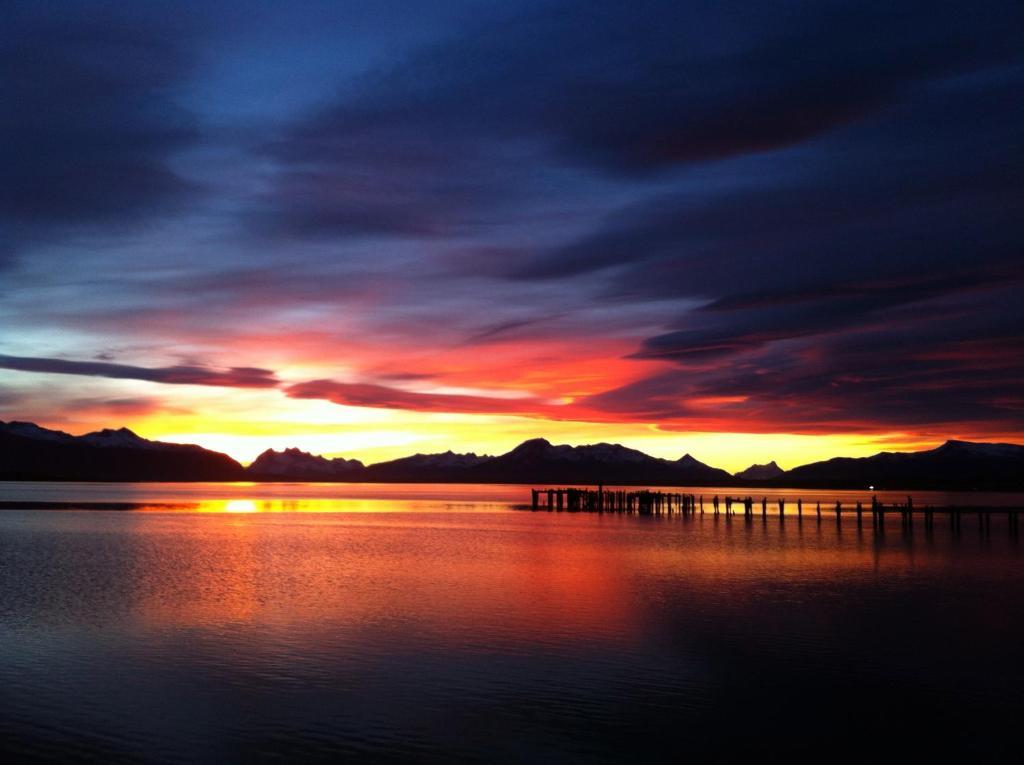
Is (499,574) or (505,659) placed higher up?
(499,574)

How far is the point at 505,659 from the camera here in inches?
814

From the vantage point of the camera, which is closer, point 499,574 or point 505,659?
point 505,659

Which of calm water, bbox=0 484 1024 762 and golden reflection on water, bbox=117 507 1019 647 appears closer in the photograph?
calm water, bbox=0 484 1024 762

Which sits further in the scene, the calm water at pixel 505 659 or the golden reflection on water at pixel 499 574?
the golden reflection on water at pixel 499 574

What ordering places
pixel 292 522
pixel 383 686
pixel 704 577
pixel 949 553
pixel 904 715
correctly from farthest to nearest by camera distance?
pixel 292 522 < pixel 949 553 < pixel 704 577 < pixel 383 686 < pixel 904 715

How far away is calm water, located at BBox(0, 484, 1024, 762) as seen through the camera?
1482 cm

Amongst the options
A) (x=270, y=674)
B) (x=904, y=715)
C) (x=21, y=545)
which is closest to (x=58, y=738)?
(x=270, y=674)

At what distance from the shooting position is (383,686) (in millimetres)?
18094

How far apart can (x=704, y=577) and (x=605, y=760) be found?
24839 mm

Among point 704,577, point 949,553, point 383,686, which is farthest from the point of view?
point 949,553

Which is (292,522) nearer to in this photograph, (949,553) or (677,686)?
(949,553)

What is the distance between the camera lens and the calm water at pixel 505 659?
14.8 metres

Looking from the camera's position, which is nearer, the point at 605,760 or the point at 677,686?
the point at 605,760

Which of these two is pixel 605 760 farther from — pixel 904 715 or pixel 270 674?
pixel 270 674
